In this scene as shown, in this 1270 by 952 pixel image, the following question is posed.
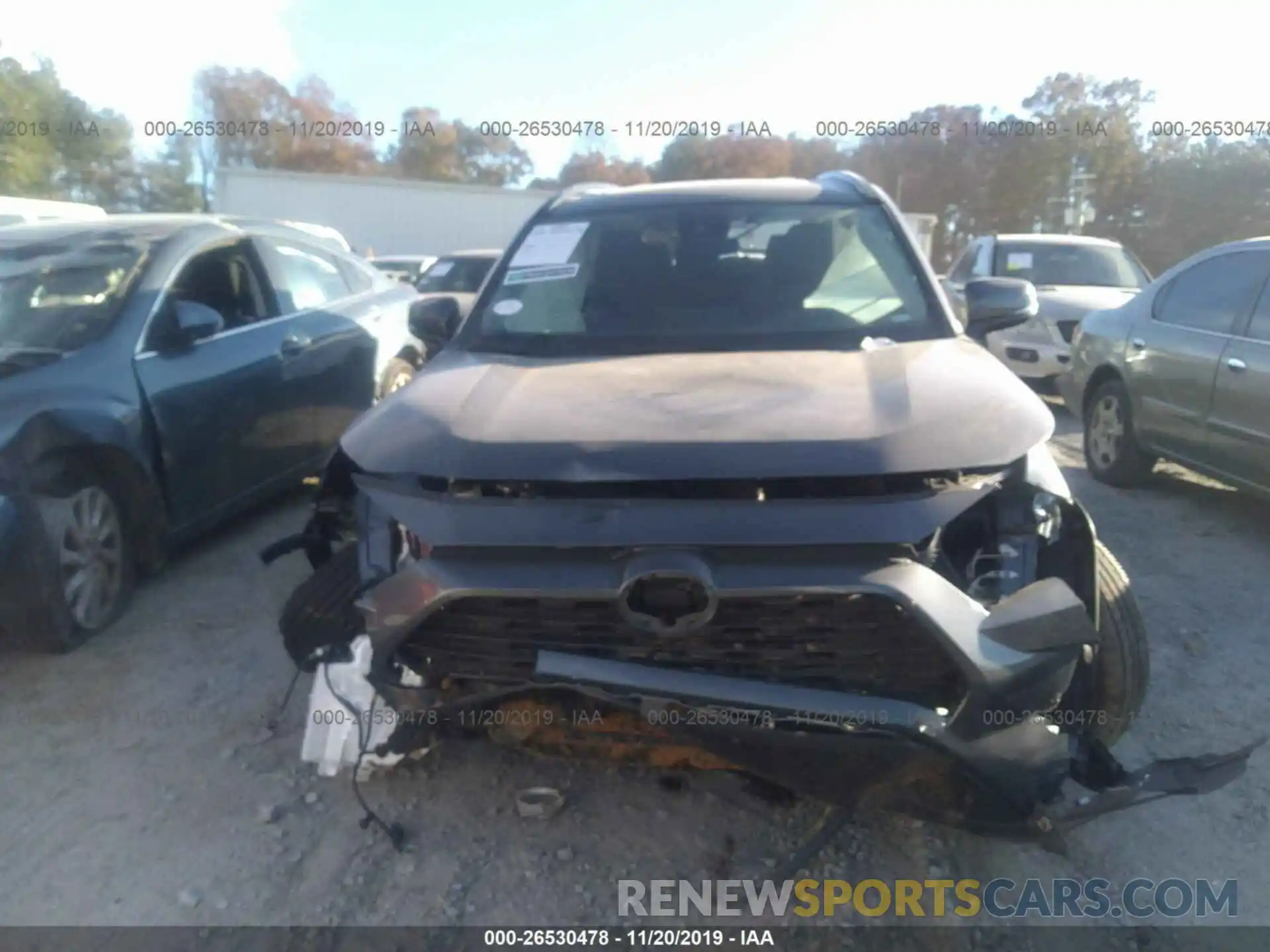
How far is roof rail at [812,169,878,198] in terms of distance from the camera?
4.15 m

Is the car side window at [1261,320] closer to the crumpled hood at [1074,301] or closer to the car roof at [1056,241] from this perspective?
the crumpled hood at [1074,301]

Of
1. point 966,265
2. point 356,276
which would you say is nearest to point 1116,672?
point 356,276

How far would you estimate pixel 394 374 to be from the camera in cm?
649

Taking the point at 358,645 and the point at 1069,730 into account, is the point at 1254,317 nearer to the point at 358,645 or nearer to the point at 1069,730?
the point at 1069,730

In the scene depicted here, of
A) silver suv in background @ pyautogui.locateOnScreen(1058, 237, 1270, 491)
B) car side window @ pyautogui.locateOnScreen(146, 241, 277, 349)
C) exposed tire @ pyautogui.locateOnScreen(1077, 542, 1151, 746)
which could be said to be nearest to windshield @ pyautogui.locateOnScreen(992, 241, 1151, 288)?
silver suv in background @ pyautogui.locateOnScreen(1058, 237, 1270, 491)

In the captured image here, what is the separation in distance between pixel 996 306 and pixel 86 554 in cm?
356

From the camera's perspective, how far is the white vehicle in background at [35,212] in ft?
26.4

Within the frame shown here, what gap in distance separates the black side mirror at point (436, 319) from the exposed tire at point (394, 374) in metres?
2.06

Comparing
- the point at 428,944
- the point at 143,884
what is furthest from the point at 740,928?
the point at 143,884

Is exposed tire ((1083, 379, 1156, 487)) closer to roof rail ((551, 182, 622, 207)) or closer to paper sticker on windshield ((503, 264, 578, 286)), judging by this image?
roof rail ((551, 182, 622, 207))

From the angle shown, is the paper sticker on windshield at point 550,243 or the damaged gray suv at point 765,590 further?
the paper sticker on windshield at point 550,243

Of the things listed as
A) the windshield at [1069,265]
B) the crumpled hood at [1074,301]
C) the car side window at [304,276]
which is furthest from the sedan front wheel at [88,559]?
the windshield at [1069,265]

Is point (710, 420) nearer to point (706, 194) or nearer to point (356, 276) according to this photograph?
point (706, 194)

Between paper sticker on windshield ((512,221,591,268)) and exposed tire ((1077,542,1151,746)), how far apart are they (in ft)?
7.03
